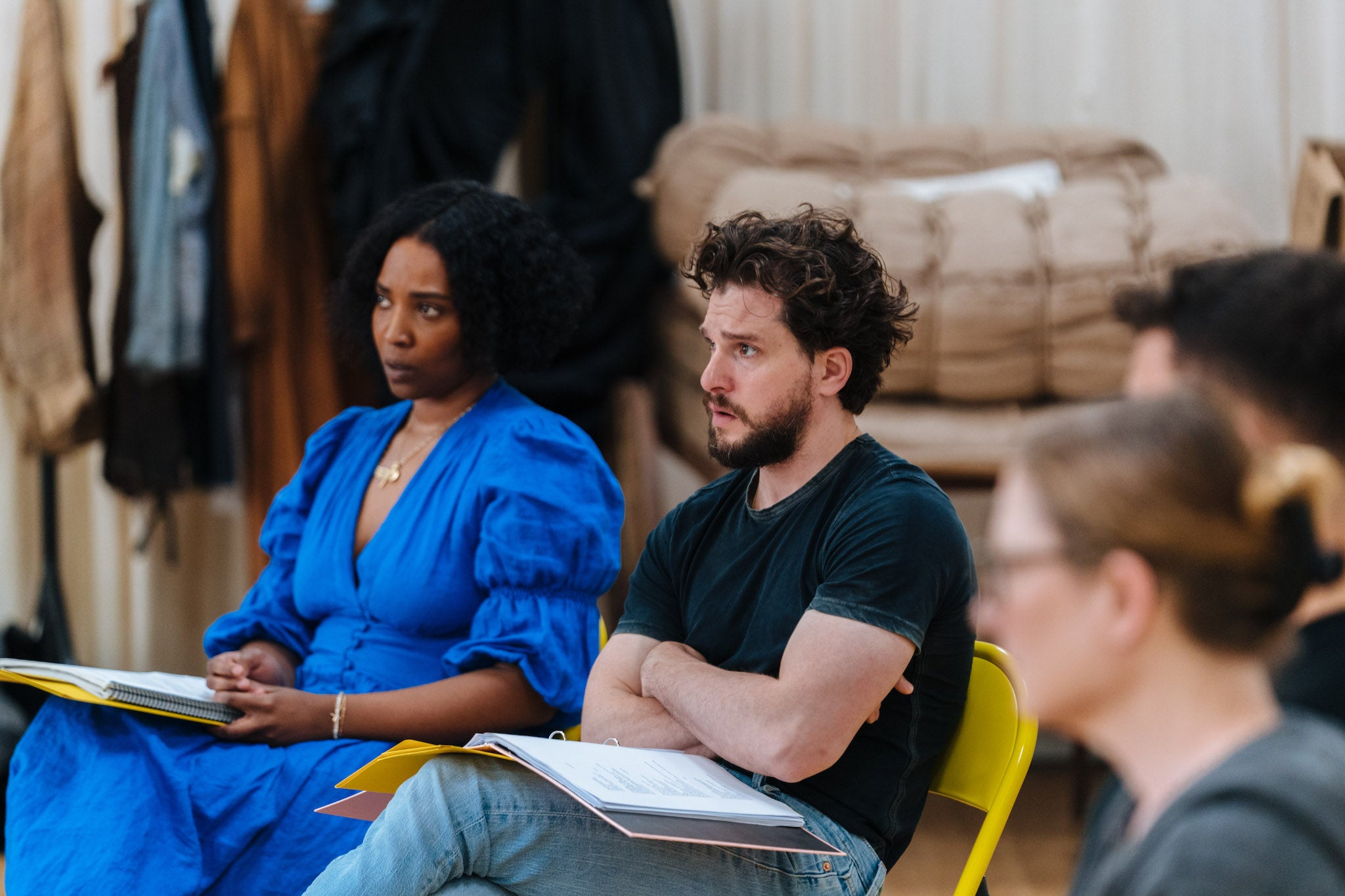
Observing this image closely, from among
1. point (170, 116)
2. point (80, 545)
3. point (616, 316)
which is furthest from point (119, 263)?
point (616, 316)

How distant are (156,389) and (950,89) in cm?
223

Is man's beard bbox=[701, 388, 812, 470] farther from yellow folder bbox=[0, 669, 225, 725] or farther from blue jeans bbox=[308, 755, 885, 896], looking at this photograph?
yellow folder bbox=[0, 669, 225, 725]

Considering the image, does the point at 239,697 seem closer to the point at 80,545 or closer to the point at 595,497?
the point at 595,497

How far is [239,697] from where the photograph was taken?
5.38 feet

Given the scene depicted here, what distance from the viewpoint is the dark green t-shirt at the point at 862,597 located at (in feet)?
4.22

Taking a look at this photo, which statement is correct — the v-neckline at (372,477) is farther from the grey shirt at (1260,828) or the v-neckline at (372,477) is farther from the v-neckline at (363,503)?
the grey shirt at (1260,828)

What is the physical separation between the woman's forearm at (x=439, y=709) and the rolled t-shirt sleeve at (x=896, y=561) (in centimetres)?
51

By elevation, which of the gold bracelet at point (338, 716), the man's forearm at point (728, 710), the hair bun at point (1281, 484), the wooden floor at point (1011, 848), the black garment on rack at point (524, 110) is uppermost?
the black garment on rack at point (524, 110)

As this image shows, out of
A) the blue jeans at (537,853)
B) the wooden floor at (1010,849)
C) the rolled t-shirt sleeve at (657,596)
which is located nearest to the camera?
the blue jeans at (537,853)

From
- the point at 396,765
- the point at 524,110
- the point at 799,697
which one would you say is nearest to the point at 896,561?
the point at 799,697

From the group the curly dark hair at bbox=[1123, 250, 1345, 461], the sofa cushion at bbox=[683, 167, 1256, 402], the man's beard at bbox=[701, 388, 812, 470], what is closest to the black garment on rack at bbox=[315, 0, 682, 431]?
the sofa cushion at bbox=[683, 167, 1256, 402]

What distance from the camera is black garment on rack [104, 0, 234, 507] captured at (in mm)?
2986

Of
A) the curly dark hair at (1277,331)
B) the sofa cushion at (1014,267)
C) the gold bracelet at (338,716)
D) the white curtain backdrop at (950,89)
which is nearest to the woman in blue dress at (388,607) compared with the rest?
the gold bracelet at (338,716)

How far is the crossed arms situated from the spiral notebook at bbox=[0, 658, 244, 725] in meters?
0.63
